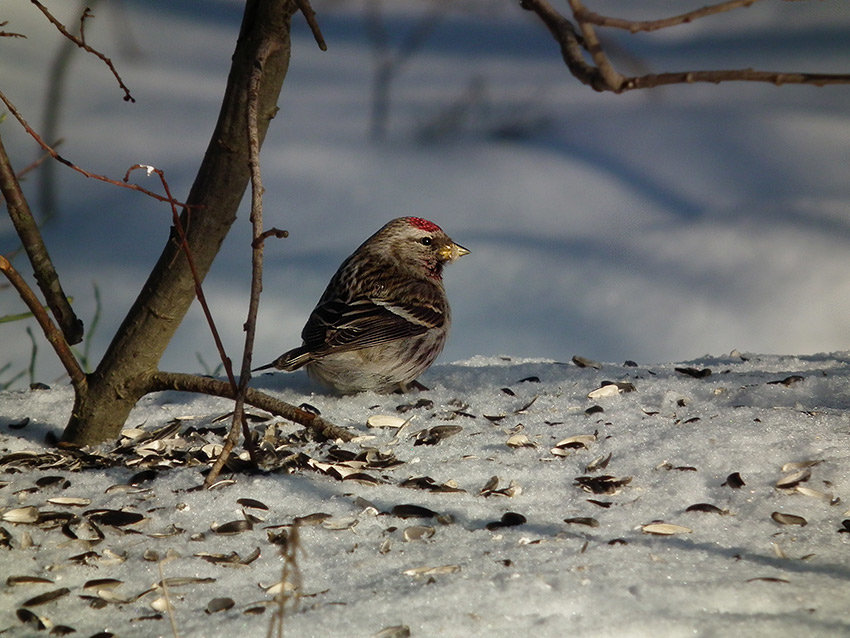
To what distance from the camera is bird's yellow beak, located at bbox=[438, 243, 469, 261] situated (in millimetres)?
5922

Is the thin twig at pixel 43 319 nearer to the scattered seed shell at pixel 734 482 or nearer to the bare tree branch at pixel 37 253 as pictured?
the bare tree branch at pixel 37 253

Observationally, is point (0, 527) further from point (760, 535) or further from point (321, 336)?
point (760, 535)

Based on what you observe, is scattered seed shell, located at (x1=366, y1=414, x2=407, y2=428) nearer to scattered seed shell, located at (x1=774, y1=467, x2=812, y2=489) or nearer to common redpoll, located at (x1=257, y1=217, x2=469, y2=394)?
common redpoll, located at (x1=257, y1=217, x2=469, y2=394)

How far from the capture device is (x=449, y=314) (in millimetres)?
5617

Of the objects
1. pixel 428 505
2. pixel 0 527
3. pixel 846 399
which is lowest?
pixel 0 527

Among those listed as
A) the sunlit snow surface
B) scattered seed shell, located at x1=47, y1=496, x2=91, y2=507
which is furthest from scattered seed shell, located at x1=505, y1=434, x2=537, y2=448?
scattered seed shell, located at x1=47, y1=496, x2=91, y2=507

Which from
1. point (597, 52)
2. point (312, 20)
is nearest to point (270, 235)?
point (312, 20)

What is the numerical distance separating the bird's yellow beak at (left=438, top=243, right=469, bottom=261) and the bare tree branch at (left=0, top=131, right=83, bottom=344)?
95.6 inches

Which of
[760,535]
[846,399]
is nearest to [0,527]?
[760,535]

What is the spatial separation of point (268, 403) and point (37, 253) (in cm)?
128

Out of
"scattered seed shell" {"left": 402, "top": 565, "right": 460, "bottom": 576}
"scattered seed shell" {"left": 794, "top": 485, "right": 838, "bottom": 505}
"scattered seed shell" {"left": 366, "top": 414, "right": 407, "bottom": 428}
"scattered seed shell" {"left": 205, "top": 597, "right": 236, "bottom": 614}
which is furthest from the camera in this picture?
"scattered seed shell" {"left": 366, "top": 414, "right": 407, "bottom": 428}

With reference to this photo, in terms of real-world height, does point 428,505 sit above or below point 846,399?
below

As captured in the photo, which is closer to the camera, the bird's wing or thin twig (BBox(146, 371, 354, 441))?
thin twig (BBox(146, 371, 354, 441))

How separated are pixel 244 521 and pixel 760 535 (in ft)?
6.16
